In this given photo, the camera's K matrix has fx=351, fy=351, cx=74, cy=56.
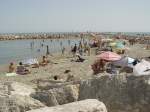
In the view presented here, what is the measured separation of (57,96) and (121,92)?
1223 mm

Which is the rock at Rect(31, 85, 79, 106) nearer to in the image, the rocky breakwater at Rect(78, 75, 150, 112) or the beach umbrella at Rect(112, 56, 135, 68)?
the rocky breakwater at Rect(78, 75, 150, 112)

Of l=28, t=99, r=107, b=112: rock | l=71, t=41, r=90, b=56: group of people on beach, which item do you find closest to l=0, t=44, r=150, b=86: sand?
l=28, t=99, r=107, b=112: rock

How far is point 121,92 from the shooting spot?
6602mm

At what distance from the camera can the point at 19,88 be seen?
7.70m

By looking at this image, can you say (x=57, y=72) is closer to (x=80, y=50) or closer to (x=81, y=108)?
(x=80, y=50)

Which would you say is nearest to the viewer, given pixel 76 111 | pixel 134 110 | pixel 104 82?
pixel 76 111

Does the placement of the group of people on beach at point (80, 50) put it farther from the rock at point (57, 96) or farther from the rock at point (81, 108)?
the rock at point (81, 108)

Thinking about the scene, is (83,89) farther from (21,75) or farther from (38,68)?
(38,68)

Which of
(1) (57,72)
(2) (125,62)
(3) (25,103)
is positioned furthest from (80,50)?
(3) (25,103)

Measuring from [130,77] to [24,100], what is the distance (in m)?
2.12

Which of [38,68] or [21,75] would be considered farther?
[38,68]

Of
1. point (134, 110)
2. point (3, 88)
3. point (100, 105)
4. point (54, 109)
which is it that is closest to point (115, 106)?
point (134, 110)

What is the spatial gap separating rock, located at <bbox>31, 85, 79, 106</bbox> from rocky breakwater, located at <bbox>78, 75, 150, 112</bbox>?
18 cm

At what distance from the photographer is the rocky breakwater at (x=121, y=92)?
6445mm
